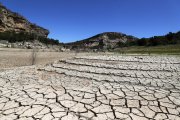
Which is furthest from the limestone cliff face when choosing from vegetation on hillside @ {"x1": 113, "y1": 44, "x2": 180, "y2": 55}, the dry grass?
the dry grass

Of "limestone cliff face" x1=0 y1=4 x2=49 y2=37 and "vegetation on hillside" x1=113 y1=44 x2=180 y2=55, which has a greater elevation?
"limestone cliff face" x1=0 y1=4 x2=49 y2=37

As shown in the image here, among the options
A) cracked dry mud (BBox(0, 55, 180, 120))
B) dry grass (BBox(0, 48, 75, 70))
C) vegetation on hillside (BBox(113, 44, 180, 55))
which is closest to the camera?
cracked dry mud (BBox(0, 55, 180, 120))

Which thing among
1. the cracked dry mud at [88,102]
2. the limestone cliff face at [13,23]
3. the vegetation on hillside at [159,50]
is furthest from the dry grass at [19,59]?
the limestone cliff face at [13,23]

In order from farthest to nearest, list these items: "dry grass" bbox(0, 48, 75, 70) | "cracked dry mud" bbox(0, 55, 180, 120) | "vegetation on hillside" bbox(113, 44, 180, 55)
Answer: "vegetation on hillside" bbox(113, 44, 180, 55) < "dry grass" bbox(0, 48, 75, 70) < "cracked dry mud" bbox(0, 55, 180, 120)

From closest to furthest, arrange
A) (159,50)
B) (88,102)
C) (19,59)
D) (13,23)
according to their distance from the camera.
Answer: (88,102), (19,59), (159,50), (13,23)

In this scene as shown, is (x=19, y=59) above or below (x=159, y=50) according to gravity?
below

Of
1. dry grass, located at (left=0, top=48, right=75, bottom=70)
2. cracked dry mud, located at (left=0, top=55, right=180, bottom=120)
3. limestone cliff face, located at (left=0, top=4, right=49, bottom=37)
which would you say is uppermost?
limestone cliff face, located at (left=0, top=4, right=49, bottom=37)

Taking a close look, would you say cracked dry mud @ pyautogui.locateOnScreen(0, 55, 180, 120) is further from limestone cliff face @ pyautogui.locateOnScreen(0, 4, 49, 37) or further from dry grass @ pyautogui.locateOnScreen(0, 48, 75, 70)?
limestone cliff face @ pyautogui.locateOnScreen(0, 4, 49, 37)

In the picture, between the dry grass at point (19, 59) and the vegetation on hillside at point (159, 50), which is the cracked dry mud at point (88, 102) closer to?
the dry grass at point (19, 59)

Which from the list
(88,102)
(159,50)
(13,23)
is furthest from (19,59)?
(13,23)

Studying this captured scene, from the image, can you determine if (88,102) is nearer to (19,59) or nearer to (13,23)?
(19,59)

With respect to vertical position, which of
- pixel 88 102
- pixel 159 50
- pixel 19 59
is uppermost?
pixel 159 50

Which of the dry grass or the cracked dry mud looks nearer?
the cracked dry mud

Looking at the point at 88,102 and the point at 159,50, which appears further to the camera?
the point at 159,50
